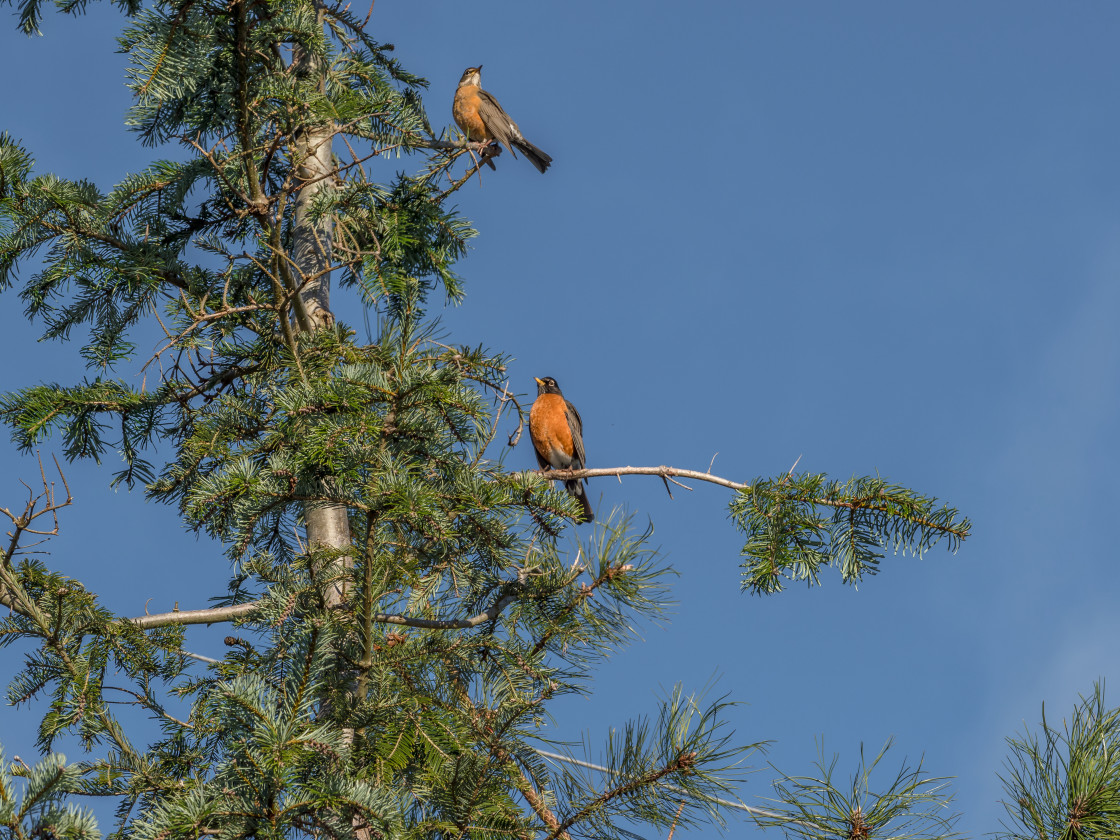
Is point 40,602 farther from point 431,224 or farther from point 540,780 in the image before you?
point 431,224

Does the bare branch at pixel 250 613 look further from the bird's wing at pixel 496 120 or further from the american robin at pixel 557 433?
the bird's wing at pixel 496 120

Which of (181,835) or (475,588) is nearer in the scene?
(181,835)

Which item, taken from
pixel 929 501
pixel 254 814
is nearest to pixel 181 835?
pixel 254 814

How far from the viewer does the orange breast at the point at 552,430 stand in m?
6.83

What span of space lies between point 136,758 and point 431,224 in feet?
10.3

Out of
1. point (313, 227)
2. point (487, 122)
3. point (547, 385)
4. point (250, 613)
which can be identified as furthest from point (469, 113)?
point (250, 613)

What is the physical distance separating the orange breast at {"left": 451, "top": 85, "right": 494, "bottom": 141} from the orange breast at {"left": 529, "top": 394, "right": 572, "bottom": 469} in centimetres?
201

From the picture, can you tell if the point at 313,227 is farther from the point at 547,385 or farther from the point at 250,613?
the point at 547,385

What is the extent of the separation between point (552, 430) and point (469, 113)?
247 cm

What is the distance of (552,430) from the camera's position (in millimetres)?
6820

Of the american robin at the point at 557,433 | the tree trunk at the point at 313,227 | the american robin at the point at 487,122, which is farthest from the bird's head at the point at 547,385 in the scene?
the tree trunk at the point at 313,227

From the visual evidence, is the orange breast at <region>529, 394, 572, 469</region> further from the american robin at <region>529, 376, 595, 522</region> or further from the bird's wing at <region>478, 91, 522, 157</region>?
the bird's wing at <region>478, 91, 522, 157</region>

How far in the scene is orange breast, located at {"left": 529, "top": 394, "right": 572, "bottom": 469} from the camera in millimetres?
6828

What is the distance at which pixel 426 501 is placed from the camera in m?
2.63
